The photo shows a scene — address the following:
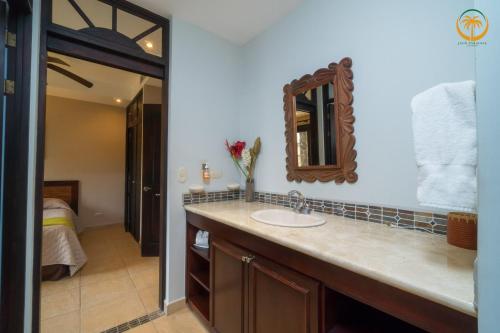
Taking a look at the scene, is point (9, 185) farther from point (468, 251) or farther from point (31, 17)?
point (468, 251)

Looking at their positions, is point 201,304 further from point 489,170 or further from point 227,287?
point 489,170

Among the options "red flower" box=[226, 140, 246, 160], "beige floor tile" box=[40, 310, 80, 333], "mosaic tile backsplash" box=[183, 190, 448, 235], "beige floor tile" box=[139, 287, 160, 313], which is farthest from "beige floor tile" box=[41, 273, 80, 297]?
"red flower" box=[226, 140, 246, 160]

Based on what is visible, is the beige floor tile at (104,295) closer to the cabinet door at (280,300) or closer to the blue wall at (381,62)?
the cabinet door at (280,300)

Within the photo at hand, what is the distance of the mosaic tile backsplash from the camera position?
1.04 m

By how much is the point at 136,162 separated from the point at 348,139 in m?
3.32

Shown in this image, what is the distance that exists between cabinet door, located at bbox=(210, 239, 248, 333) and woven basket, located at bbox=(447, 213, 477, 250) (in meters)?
0.96

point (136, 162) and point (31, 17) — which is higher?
point (31, 17)

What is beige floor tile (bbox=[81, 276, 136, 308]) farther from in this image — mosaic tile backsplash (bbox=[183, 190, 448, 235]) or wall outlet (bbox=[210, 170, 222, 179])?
wall outlet (bbox=[210, 170, 222, 179])

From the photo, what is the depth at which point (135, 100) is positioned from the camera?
3.56 meters

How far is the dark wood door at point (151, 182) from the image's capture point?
9.39 feet

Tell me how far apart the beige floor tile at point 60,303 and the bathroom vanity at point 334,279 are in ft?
4.23

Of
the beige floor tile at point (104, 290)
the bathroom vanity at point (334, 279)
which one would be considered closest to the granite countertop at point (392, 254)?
the bathroom vanity at point (334, 279)

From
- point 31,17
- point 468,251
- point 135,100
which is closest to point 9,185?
point 31,17

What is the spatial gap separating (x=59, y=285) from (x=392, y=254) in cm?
297
